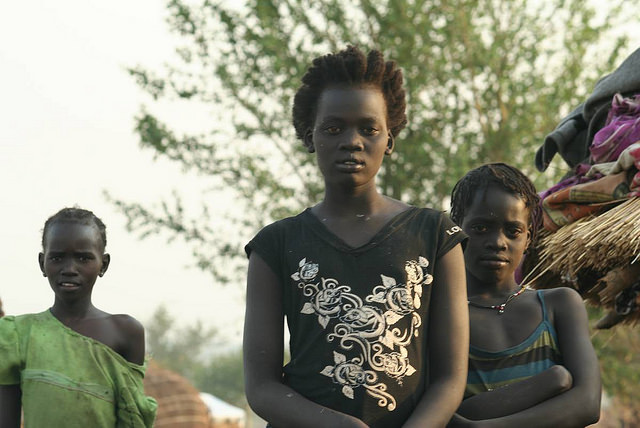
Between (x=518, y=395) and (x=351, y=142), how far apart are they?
775 millimetres

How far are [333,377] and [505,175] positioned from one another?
962mm

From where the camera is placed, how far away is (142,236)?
13.9 metres

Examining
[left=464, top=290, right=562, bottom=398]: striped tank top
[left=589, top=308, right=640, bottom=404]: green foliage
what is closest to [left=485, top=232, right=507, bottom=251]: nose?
[left=464, top=290, right=562, bottom=398]: striped tank top

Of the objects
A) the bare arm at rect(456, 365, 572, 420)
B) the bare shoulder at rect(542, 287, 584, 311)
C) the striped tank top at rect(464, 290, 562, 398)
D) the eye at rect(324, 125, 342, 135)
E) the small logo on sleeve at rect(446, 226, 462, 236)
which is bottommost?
the bare arm at rect(456, 365, 572, 420)

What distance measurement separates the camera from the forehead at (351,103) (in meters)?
2.40

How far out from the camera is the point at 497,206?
2773 mm

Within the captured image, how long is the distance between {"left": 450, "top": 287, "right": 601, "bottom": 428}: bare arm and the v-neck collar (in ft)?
1.71

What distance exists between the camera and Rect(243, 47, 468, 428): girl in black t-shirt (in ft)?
7.32

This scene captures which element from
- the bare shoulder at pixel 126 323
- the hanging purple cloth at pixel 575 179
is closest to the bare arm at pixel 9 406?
the bare shoulder at pixel 126 323

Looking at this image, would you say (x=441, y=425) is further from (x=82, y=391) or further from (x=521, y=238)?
(x=82, y=391)

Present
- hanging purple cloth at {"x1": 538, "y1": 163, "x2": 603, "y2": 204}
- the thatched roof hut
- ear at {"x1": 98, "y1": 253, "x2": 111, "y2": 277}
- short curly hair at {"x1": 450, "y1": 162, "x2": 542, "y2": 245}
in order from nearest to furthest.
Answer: short curly hair at {"x1": 450, "y1": 162, "x2": 542, "y2": 245}, ear at {"x1": 98, "y1": 253, "x2": 111, "y2": 277}, hanging purple cloth at {"x1": 538, "y1": 163, "x2": 603, "y2": 204}, the thatched roof hut

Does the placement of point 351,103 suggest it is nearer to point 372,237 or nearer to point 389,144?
point 389,144

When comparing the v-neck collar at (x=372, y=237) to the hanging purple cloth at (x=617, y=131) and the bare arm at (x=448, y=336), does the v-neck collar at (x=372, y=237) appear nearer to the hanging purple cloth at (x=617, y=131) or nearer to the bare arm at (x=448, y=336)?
the bare arm at (x=448, y=336)

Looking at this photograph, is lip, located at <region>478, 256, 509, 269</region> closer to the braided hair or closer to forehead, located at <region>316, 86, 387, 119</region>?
forehead, located at <region>316, 86, 387, 119</region>
